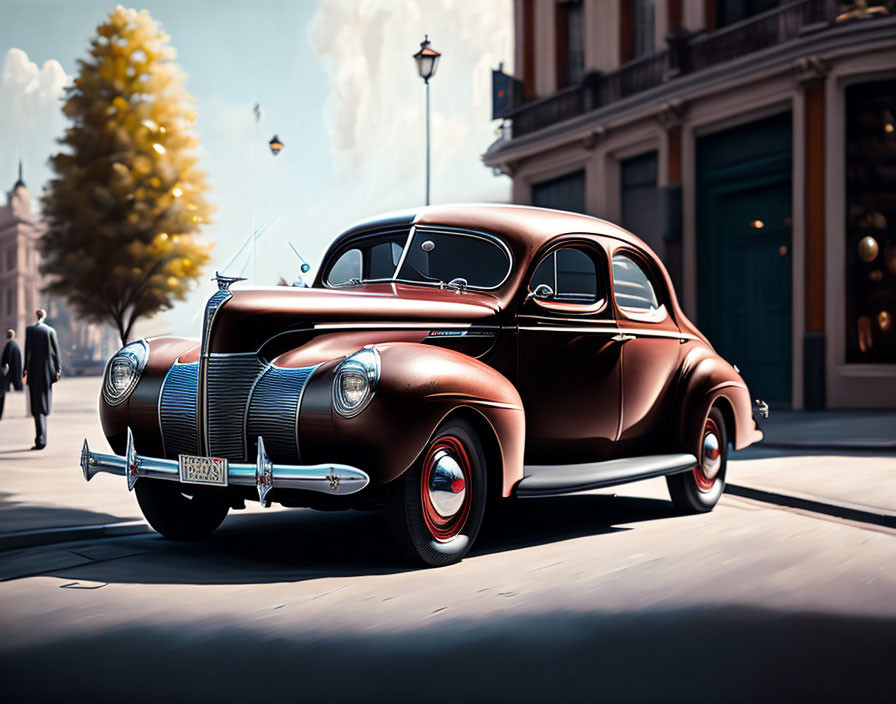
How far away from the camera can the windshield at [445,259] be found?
7258mm

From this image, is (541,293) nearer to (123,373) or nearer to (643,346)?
(643,346)

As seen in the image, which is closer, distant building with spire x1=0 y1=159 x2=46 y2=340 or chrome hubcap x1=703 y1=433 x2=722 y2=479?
chrome hubcap x1=703 y1=433 x2=722 y2=479

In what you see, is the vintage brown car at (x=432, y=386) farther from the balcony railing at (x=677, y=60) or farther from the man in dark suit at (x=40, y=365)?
the balcony railing at (x=677, y=60)

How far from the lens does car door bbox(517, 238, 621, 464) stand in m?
7.01

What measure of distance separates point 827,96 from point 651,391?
1306 centimetres

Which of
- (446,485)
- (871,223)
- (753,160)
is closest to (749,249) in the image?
(753,160)

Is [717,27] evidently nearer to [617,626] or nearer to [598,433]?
[598,433]

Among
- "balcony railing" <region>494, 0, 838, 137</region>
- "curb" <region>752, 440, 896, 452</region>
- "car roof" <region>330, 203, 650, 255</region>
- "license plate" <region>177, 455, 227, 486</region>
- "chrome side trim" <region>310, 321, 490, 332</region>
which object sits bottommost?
"curb" <region>752, 440, 896, 452</region>

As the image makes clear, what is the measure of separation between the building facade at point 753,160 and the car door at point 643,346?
11667 mm

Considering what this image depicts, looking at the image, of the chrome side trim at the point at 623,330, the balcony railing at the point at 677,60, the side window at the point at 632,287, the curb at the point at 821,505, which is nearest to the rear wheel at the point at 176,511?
the chrome side trim at the point at 623,330

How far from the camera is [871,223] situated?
1895cm

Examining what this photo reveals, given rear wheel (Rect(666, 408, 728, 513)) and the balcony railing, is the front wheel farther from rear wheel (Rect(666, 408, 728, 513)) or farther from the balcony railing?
the balcony railing

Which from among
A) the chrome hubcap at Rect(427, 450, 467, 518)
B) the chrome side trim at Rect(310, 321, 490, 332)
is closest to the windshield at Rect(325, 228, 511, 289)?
the chrome side trim at Rect(310, 321, 490, 332)

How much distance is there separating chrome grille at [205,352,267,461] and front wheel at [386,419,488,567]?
0.93 meters
